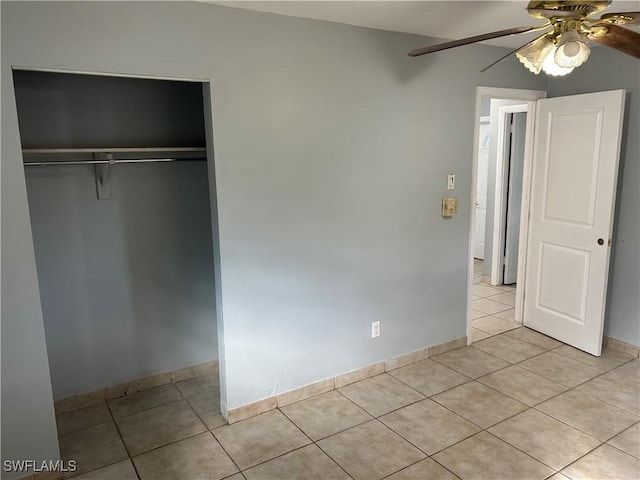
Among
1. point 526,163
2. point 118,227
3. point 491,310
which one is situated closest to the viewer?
point 118,227

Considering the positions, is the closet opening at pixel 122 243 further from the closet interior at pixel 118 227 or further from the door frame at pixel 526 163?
the door frame at pixel 526 163

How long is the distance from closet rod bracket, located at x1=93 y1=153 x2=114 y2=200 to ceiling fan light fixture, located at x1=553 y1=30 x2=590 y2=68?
2383 mm

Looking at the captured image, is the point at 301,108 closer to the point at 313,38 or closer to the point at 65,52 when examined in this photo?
the point at 313,38

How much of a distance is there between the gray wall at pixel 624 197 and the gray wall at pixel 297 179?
57cm

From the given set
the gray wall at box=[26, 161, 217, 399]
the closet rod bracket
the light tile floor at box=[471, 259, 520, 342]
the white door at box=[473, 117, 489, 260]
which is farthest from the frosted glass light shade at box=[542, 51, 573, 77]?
the white door at box=[473, 117, 489, 260]

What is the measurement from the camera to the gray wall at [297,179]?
2076 millimetres

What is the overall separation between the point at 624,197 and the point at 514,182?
64.1 inches

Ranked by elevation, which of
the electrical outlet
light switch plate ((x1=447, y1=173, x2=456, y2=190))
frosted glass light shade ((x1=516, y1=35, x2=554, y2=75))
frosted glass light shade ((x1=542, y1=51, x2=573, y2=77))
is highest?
frosted glass light shade ((x1=516, y1=35, x2=554, y2=75))

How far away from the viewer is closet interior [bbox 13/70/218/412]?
2.64 meters

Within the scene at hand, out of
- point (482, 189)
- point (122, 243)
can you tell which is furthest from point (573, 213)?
point (122, 243)

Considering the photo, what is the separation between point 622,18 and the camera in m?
1.74

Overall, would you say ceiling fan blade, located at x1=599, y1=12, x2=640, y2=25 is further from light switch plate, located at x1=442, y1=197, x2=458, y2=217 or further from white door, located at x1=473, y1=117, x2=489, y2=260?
white door, located at x1=473, y1=117, x2=489, y2=260

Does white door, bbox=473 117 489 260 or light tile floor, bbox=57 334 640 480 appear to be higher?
white door, bbox=473 117 489 260

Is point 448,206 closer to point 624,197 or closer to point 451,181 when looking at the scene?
point 451,181
